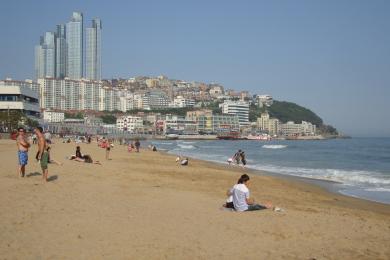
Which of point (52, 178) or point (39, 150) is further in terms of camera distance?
point (52, 178)

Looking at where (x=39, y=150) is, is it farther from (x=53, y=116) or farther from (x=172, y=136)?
(x=53, y=116)

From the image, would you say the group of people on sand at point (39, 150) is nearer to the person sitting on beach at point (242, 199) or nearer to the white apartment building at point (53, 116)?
the person sitting on beach at point (242, 199)

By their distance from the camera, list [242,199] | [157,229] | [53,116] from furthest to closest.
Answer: [53,116] < [242,199] < [157,229]

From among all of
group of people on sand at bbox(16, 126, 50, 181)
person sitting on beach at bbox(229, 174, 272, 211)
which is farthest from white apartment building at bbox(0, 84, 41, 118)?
person sitting on beach at bbox(229, 174, 272, 211)

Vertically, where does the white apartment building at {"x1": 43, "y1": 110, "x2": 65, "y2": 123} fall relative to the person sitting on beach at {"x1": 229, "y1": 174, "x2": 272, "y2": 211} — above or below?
above

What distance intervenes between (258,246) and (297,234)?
3.79ft

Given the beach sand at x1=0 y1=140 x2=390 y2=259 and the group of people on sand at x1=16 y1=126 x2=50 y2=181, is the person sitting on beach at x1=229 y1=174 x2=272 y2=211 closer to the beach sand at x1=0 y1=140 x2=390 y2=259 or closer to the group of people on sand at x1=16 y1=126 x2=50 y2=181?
the beach sand at x1=0 y1=140 x2=390 y2=259

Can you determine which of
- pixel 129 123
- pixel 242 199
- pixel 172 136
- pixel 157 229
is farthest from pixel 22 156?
pixel 129 123

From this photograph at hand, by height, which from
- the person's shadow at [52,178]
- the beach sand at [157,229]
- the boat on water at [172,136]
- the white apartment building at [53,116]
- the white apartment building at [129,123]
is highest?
the white apartment building at [53,116]

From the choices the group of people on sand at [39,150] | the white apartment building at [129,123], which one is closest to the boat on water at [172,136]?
the white apartment building at [129,123]

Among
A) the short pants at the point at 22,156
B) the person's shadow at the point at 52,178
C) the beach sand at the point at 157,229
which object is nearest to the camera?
the beach sand at the point at 157,229

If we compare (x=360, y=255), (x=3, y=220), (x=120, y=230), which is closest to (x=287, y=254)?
(x=360, y=255)

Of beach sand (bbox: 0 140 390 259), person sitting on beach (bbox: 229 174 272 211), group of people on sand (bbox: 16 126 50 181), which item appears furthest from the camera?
group of people on sand (bbox: 16 126 50 181)

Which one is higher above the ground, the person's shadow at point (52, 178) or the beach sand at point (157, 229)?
the person's shadow at point (52, 178)
